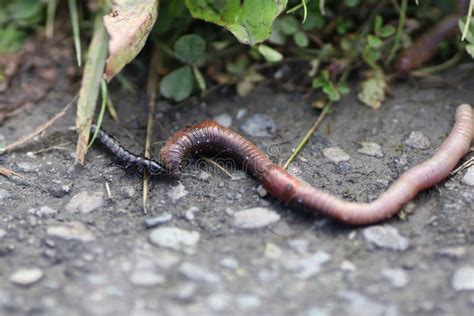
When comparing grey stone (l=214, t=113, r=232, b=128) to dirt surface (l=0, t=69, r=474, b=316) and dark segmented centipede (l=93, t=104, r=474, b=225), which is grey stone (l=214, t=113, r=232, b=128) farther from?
dark segmented centipede (l=93, t=104, r=474, b=225)

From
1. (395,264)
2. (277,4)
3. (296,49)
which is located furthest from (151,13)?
(395,264)

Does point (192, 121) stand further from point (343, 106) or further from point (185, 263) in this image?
point (185, 263)

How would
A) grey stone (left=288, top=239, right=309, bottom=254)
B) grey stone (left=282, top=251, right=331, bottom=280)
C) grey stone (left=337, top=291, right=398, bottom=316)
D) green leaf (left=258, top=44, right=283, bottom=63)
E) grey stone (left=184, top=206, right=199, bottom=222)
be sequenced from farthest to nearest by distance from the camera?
green leaf (left=258, top=44, right=283, bottom=63) < grey stone (left=184, top=206, right=199, bottom=222) < grey stone (left=288, top=239, right=309, bottom=254) < grey stone (left=282, top=251, right=331, bottom=280) < grey stone (left=337, top=291, right=398, bottom=316)

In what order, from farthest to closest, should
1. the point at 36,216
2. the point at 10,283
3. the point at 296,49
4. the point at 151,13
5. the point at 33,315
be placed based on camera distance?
1. the point at 296,49
2. the point at 151,13
3. the point at 36,216
4. the point at 10,283
5. the point at 33,315

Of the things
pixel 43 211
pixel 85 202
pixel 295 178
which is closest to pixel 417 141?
pixel 295 178

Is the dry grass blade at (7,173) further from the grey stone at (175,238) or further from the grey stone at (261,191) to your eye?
the grey stone at (261,191)

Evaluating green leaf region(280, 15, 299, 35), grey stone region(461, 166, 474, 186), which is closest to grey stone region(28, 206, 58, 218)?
green leaf region(280, 15, 299, 35)
